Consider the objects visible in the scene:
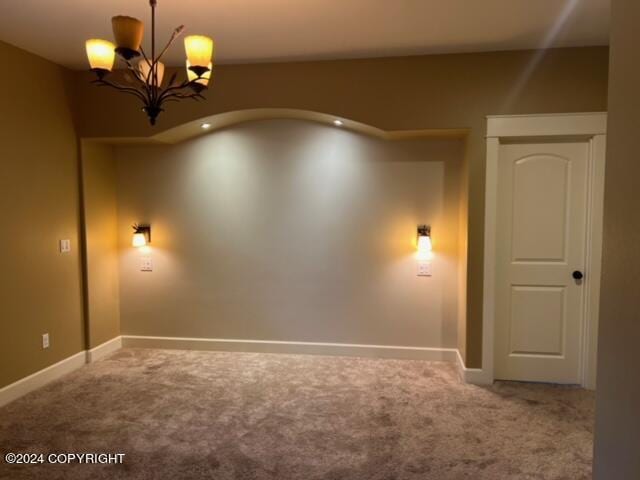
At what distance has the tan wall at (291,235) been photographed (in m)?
3.87

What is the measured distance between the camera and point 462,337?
3615 millimetres

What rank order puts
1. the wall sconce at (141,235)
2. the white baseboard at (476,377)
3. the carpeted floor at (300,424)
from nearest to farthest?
the carpeted floor at (300,424) → the white baseboard at (476,377) → the wall sconce at (141,235)

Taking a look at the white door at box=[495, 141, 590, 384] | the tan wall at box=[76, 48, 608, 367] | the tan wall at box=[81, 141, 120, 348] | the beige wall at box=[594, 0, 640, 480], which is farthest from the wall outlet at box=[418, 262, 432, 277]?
the tan wall at box=[81, 141, 120, 348]

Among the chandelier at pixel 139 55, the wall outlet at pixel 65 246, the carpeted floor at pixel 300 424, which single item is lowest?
the carpeted floor at pixel 300 424

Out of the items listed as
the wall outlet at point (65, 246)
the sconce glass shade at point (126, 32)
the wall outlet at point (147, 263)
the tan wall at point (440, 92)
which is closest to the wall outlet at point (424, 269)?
the tan wall at point (440, 92)

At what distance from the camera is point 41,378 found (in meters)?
3.40

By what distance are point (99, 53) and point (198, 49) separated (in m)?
0.51

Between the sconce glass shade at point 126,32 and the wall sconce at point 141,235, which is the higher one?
the sconce glass shade at point 126,32

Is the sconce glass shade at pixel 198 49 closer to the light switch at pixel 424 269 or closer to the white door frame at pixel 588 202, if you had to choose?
the white door frame at pixel 588 202

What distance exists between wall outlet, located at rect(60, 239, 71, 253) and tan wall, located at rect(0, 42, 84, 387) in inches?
1.5

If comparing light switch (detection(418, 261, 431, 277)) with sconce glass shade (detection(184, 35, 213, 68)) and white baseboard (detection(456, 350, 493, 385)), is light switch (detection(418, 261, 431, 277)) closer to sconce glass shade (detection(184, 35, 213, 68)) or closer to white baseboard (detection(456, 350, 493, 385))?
white baseboard (detection(456, 350, 493, 385))

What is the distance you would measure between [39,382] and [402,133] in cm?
369

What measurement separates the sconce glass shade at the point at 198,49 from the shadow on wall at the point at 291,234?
191 cm

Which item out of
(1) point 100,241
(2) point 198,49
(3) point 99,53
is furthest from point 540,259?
(1) point 100,241
